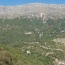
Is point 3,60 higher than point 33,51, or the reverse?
point 3,60

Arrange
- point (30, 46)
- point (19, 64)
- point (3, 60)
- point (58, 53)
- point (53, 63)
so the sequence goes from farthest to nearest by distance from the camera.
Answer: point (30, 46) → point (58, 53) → point (53, 63) → point (19, 64) → point (3, 60)

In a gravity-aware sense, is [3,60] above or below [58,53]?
above

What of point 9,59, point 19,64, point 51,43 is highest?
point 9,59

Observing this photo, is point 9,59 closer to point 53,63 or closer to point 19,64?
point 19,64

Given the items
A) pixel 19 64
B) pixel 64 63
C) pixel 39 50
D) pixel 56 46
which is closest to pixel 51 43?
pixel 56 46

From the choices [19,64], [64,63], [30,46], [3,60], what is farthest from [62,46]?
[3,60]

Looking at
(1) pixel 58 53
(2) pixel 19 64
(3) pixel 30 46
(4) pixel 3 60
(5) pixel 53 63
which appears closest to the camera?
(4) pixel 3 60

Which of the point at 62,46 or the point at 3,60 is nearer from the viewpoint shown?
the point at 3,60

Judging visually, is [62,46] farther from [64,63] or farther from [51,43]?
[64,63]

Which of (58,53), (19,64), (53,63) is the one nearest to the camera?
(19,64)
